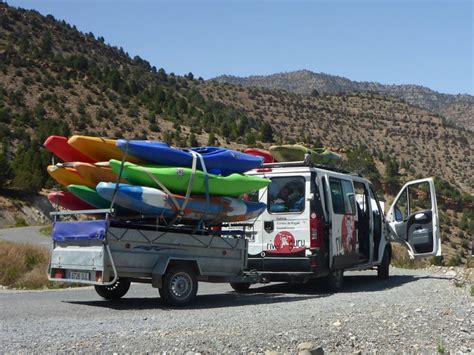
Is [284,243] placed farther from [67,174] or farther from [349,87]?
[349,87]

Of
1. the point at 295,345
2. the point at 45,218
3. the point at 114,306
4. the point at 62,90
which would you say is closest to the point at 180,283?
the point at 114,306

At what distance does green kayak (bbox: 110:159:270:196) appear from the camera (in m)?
10.3

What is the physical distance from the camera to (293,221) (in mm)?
12688

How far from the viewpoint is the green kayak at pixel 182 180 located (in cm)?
1034

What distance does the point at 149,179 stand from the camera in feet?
34.4

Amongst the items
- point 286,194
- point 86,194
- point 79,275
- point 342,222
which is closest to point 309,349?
point 79,275

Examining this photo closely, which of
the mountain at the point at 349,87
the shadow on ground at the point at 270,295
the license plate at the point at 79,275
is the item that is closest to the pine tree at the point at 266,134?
the shadow on ground at the point at 270,295

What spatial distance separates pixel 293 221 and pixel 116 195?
13.1 feet

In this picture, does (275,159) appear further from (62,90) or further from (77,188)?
(62,90)

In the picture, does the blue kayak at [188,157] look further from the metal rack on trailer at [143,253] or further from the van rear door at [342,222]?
the van rear door at [342,222]

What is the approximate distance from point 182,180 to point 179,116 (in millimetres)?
62340

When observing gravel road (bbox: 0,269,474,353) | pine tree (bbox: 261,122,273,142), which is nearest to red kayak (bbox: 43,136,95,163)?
gravel road (bbox: 0,269,474,353)

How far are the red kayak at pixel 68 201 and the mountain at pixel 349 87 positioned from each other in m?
130

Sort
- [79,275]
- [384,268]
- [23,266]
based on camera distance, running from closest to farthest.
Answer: [79,275]
[384,268]
[23,266]
